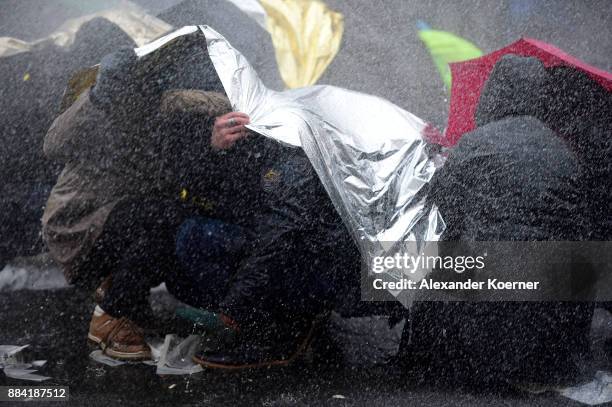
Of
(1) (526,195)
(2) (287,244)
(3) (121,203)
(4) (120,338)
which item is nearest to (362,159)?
(2) (287,244)

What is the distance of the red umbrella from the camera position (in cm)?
261

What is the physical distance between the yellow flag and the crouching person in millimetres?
1427

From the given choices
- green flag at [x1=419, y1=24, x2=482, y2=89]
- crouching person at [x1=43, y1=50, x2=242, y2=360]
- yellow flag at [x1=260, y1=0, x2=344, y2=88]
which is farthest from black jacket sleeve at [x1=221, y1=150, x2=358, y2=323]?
yellow flag at [x1=260, y1=0, x2=344, y2=88]

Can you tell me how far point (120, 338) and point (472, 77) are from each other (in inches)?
71.0

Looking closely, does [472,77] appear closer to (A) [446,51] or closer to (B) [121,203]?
(A) [446,51]

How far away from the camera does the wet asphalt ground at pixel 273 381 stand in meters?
2.52

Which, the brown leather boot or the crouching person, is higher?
the crouching person

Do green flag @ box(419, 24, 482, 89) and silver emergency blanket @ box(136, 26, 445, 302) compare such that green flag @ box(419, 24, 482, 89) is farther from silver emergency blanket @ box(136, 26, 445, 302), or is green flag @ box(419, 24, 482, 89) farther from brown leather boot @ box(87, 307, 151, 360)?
brown leather boot @ box(87, 307, 151, 360)

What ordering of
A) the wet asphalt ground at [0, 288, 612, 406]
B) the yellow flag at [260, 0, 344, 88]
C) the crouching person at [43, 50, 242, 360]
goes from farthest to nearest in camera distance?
the yellow flag at [260, 0, 344, 88]
the crouching person at [43, 50, 242, 360]
the wet asphalt ground at [0, 288, 612, 406]

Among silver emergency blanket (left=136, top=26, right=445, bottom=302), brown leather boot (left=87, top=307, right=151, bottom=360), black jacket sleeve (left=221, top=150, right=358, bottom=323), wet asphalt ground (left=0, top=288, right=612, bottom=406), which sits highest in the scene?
silver emergency blanket (left=136, top=26, right=445, bottom=302)

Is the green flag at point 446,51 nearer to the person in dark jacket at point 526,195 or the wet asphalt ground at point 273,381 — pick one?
the person in dark jacket at point 526,195

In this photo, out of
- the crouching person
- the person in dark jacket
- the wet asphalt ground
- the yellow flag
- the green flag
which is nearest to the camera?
the person in dark jacket

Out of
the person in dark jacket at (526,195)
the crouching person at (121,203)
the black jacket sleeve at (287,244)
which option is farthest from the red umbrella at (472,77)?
the crouching person at (121,203)

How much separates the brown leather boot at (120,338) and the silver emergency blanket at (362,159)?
3.29ft
